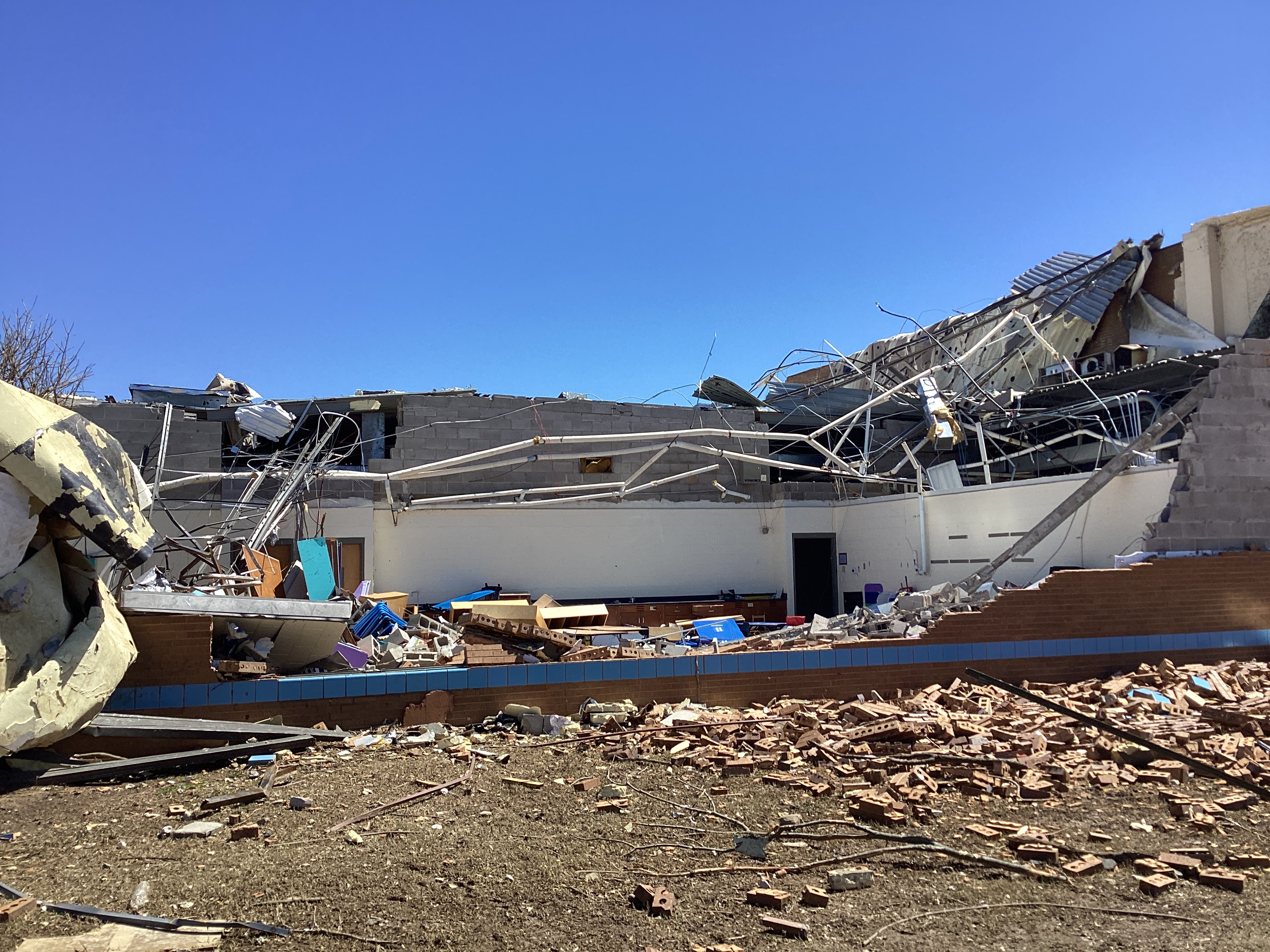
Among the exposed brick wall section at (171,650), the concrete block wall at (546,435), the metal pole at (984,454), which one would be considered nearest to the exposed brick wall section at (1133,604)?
the metal pole at (984,454)

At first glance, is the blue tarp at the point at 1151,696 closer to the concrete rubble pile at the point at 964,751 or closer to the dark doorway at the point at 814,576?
the concrete rubble pile at the point at 964,751

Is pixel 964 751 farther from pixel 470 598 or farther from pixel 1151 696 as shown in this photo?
pixel 470 598

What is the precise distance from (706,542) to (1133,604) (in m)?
7.54

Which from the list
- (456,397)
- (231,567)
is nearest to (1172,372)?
(456,397)

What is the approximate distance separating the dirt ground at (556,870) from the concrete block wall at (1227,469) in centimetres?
495

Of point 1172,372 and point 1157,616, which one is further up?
point 1172,372

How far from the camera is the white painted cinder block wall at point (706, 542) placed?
12.4 metres

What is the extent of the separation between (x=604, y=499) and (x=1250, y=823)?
11.1 m

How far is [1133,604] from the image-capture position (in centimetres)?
1051

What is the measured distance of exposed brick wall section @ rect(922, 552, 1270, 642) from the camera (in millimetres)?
10164

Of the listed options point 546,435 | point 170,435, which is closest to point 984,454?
point 546,435

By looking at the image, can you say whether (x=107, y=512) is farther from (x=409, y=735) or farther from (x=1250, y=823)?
(x=1250, y=823)

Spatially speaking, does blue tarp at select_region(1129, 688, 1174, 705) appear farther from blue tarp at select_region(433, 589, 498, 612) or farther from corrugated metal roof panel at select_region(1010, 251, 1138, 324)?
corrugated metal roof panel at select_region(1010, 251, 1138, 324)

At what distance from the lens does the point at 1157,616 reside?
10625mm
